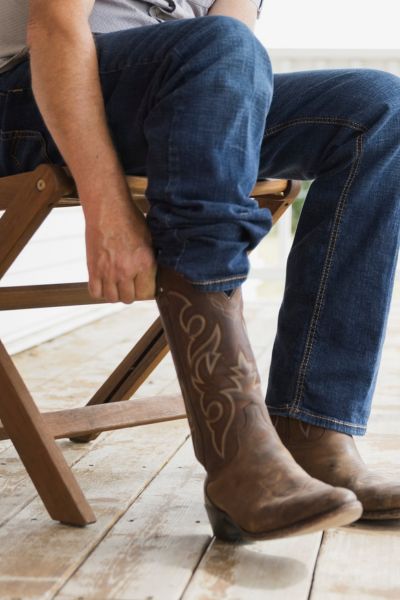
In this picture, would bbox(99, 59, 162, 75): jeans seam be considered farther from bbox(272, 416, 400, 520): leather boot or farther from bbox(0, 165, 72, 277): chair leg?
bbox(272, 416, 400, 520): leather boot

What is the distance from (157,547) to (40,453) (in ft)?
0.79

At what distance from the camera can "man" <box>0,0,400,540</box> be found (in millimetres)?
Answer: 1135

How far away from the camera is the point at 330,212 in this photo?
4.38 feet

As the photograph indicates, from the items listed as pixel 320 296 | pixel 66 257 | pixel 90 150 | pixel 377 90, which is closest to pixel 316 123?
pixel 377 90

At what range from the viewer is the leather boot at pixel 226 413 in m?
1.14

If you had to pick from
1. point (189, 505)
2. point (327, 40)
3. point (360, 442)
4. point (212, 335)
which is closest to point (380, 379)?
point (360, 442)

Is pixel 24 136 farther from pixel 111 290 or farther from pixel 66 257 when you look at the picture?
pixel 66 257

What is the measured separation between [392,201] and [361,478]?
0.39 m

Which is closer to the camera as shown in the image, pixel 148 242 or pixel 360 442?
pixel 148 242

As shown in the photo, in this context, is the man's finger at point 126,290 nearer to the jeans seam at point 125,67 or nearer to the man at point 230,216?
the man at point 230,216

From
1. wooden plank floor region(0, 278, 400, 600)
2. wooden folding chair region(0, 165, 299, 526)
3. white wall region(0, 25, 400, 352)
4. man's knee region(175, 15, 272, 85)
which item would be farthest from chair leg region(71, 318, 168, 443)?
white wall region(0, 25, 400, 352)

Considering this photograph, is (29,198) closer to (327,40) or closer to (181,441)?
(181,441)

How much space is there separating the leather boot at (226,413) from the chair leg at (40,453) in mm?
215

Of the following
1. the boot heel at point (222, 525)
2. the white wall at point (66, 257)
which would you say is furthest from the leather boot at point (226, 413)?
the white wall at point (66, 257)
